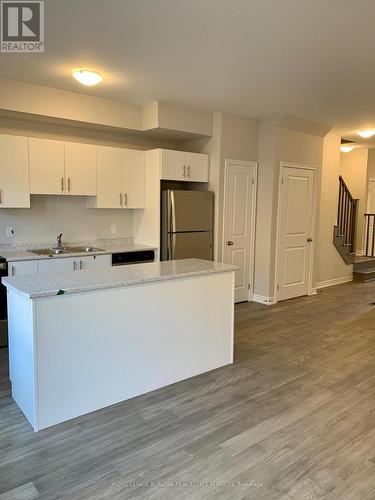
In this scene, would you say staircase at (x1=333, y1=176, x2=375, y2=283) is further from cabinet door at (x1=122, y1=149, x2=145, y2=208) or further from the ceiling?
cabinet door at (x1=122, y1=149, x2=145, y2=208)

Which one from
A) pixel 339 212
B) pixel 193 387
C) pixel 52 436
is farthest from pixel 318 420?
pixel 339 212

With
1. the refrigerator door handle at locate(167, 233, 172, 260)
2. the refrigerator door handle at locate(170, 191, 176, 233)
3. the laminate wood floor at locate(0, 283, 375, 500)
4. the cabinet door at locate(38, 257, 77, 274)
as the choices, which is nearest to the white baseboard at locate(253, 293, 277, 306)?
the refrigerator door handle at locate(167, 233, 172, 260)

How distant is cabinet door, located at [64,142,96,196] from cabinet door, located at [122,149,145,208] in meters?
0.45

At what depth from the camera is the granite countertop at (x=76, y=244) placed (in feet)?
13.5

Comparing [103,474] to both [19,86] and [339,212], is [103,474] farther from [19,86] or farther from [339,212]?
[339,212]

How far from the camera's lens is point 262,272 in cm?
595

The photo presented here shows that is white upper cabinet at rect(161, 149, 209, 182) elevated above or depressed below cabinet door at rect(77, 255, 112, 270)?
above

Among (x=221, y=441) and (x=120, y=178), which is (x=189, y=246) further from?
(x=221, y=441)

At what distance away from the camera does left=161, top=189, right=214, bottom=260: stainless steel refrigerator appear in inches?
199

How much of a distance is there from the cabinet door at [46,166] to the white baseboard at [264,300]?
10.8ft

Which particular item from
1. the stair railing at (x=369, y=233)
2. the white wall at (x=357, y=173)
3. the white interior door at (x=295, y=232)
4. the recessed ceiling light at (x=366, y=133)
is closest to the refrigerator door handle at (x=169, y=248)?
the white interior door at (x=295, y=232)
